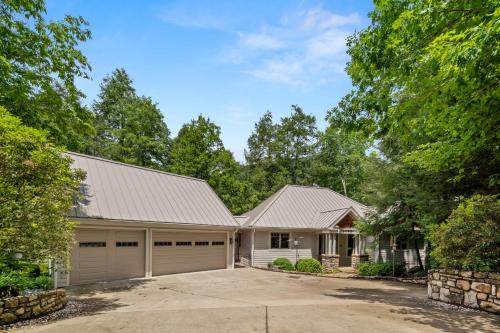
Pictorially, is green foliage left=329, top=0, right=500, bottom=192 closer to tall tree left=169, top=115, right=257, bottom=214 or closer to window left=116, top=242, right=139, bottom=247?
window left=116, top=242, right=139, bottom=247

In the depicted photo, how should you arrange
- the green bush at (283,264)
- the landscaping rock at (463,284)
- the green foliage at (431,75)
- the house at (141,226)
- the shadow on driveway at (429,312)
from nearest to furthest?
the green foliage at (431,75) → the shadow on driveway at (429,312) → the landscaping rock at (463,284) → the house at (141,226) → the green bush at (283,264)

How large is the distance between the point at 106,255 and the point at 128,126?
22.2 meters

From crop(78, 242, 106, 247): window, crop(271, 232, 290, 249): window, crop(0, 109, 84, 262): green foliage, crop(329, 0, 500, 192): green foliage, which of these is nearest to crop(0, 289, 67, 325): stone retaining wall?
crop(0, 109, 84, 262): green foliage

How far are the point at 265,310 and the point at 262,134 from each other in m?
38.3

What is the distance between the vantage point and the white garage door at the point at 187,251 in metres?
17.1

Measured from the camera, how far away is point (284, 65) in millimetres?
13219

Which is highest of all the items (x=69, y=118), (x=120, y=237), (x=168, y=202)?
(x=69, y=118)

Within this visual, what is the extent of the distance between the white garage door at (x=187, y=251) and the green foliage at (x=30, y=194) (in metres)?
8.46

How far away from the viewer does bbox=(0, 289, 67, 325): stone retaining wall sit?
7.73 meters

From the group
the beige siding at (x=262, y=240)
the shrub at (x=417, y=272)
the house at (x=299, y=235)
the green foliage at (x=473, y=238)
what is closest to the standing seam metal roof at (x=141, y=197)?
the beige siding at (x=262, y=240)

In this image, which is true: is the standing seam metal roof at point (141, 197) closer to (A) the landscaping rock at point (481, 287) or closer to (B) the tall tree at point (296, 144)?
(A) the landscaping rock at point (481, 287)

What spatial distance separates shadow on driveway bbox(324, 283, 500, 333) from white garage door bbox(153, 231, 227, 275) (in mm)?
8552

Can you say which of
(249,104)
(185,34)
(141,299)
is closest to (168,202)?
(249,104)

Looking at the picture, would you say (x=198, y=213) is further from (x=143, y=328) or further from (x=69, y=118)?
(x=143, y=328)
